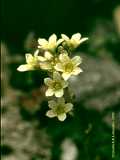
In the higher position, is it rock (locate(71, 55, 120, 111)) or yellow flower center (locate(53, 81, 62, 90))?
rock (locate(71, 55, 120, 111))

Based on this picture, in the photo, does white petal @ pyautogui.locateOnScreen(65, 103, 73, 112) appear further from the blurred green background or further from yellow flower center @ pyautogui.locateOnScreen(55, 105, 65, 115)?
the blurred green background

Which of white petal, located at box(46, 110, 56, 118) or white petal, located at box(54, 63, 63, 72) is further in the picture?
white petal, located at box(46, 110, 56, 118)

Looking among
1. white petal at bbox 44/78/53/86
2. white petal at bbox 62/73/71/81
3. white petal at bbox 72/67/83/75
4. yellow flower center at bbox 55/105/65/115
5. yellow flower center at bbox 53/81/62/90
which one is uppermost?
white petal at bbox 72/67/83/75

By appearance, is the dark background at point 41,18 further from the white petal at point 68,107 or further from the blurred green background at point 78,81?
the white petal at point 68,107

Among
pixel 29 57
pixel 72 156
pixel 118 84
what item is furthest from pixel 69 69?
pixel 118 84

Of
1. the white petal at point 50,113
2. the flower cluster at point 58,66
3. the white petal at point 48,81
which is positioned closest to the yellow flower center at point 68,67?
the flower cluster at point 58,66

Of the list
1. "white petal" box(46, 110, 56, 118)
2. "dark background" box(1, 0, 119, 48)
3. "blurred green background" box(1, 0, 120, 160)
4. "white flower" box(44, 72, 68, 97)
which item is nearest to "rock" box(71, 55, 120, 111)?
"blurred green background" box(1, 0, 120, 160)

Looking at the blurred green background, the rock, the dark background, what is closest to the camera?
the blurred green background
